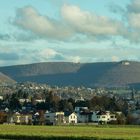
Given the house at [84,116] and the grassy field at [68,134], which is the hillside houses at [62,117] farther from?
the grassy field at [68,134]

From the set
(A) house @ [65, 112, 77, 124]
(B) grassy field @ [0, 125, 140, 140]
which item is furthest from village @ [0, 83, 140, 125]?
(B) grassy field @ [0, 125, 140, 140]

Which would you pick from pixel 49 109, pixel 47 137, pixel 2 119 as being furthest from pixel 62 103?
pixel 47 137

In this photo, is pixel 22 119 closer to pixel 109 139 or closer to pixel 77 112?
pixel 77 112

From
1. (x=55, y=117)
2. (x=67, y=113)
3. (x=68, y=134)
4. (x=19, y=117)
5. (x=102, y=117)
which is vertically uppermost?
(x=67, y=113)

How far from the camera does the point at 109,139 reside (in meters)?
55.2

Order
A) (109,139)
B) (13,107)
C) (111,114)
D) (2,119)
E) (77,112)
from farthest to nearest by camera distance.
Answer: (13,107) < (77,112) < (111,114) < (2,119) < (109,139)

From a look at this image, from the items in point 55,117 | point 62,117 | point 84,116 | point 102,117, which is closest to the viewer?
point 102,117

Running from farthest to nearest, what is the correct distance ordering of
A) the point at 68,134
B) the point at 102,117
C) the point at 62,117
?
the point at 62,117 → the point at 102,117 → the point at 68,134

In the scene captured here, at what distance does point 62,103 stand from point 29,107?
14010 millimetres

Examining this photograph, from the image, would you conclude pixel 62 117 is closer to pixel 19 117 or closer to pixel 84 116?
pixel 84 116

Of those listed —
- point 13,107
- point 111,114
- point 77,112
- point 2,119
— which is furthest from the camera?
point 13,107

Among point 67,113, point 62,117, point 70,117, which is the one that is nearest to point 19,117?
point 62,117

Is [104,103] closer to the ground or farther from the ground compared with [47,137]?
farther from the ground

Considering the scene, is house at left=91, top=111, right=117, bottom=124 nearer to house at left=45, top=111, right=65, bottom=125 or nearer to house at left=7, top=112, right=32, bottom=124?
house at left=45, top=111, right=65, bottom=125
